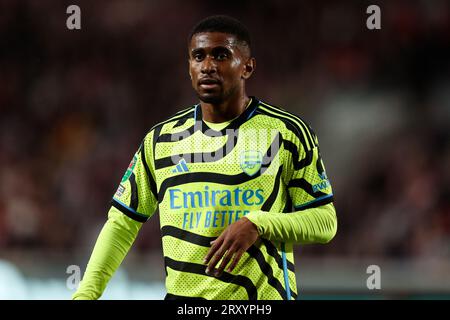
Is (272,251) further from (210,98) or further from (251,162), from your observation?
(210,98)

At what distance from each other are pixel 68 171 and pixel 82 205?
1.76 feet

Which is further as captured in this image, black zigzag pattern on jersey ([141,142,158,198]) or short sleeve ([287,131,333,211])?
black zigzag pattern on jersey ([141,142,158,198])

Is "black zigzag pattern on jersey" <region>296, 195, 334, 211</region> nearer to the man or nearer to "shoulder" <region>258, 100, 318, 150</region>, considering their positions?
the man

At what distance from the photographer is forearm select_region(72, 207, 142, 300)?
11.9 ft

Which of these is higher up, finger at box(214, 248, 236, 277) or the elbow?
the elbow

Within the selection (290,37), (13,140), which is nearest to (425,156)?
(290,37)

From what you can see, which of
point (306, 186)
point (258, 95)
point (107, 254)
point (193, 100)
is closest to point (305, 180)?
point (306, 186)

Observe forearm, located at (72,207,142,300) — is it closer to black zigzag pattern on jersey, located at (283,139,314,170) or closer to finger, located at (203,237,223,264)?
finger, located at (203,237,223,264)

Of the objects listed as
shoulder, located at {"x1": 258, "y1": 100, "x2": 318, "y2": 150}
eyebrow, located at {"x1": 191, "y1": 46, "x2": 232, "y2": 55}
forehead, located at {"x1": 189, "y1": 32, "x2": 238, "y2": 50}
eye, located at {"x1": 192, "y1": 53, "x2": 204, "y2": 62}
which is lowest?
shoulder, located at {"x1": 258, "y1": 100, "x2": 318, "y2": 150}

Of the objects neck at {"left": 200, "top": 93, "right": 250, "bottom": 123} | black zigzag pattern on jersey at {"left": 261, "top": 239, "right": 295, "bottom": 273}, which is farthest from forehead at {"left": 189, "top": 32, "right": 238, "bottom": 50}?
black zigzag pattern on jersey at {"left": 261, "top": 239, "right": 295, "bottom": 273}

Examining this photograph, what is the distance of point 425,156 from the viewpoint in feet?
30.7

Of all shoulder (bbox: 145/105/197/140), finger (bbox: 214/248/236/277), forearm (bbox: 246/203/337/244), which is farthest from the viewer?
shoulder (bbox: 145/105/197/140)

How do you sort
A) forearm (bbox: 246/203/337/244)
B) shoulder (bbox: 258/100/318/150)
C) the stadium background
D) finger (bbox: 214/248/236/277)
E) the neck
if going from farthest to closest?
the stadium background, the neck, shoulder (bbox: 258/100/318/150), forearm (bbox: 246/203/337/244), finger (bbox: 214/248/236/277)
